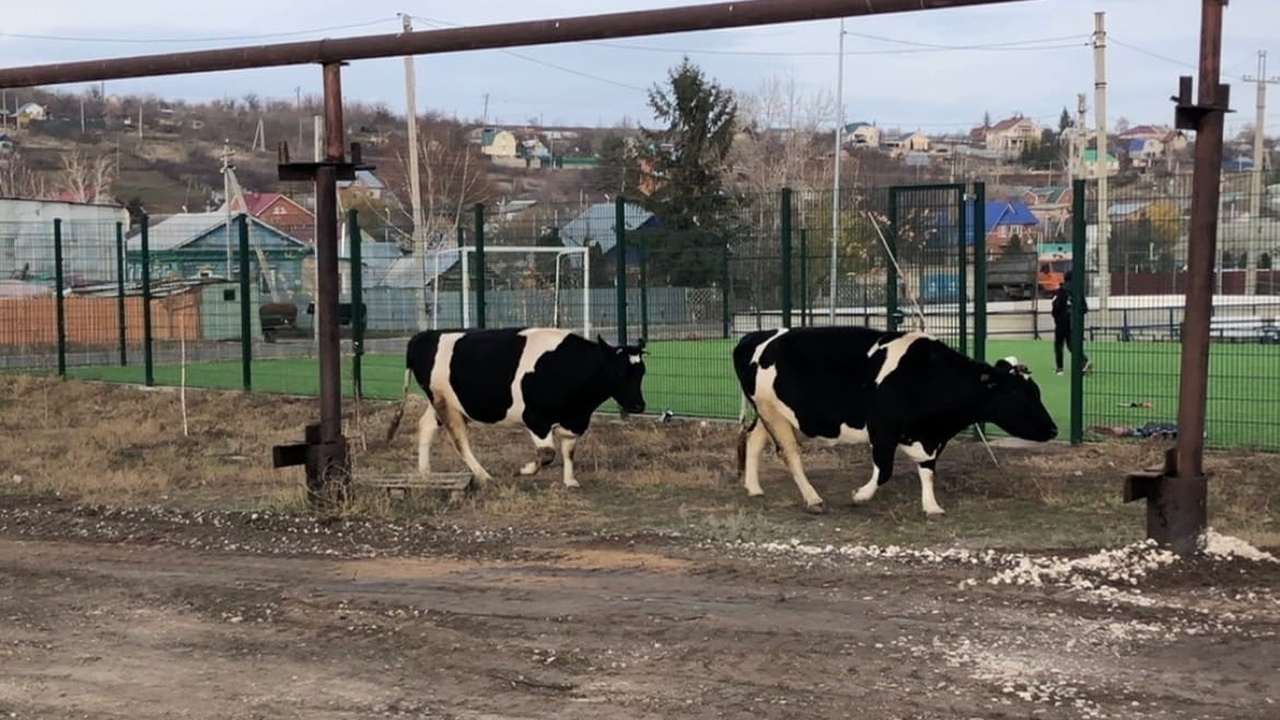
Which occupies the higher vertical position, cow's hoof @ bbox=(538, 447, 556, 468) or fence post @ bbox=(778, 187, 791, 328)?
fence post @ bbox=(778, 187, 791, 328)

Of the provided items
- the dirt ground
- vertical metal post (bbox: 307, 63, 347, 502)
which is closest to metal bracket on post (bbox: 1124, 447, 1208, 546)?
the dirt ground

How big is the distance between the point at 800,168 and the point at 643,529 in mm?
59447

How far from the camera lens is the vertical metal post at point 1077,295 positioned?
13.0 metres

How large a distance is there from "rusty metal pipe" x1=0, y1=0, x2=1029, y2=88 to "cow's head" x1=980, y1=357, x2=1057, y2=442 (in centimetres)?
303

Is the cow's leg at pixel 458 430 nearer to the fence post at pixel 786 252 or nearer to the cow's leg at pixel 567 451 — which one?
the cow's leg at pixel 567 451

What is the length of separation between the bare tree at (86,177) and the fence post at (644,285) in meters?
78.3

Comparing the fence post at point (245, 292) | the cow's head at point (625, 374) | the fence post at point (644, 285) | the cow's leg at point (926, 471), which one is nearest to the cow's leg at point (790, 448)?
the cow's leg at point (926, 471)

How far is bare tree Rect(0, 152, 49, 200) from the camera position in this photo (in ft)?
327

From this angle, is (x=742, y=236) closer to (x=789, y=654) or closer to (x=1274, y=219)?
(x=1274, y=219)

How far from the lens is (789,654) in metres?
6.45

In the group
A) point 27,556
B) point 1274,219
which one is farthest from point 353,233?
point 1274,219

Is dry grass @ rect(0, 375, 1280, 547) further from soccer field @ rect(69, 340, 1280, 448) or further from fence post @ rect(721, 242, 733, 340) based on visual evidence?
fence post @ rect(721, 242, 733, 340)

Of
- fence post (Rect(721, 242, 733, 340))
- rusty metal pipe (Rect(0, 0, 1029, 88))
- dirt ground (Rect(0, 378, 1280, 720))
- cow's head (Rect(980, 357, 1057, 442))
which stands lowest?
dirt ground (Rect(0, 378, 1280, 720))

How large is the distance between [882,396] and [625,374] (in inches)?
103
